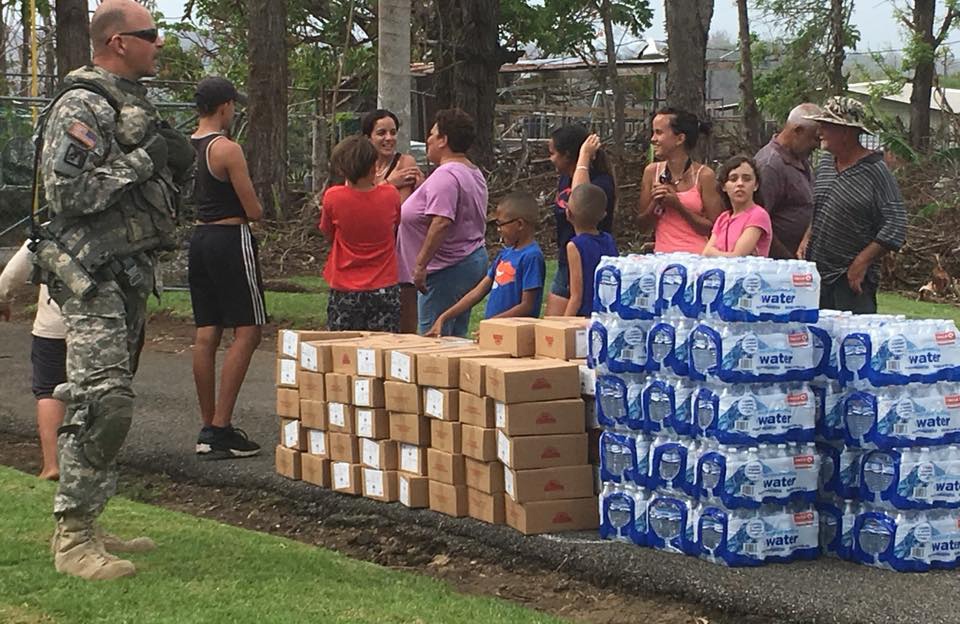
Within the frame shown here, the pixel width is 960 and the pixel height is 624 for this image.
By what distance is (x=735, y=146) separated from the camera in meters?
26.2

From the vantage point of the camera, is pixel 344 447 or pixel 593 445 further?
pixel 344 447

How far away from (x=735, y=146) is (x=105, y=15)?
21606 mm

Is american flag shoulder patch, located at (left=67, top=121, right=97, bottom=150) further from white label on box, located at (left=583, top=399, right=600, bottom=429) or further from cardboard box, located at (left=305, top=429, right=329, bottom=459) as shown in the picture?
cardboard box, located at (left=305, top=429, right=329, bottom=459)

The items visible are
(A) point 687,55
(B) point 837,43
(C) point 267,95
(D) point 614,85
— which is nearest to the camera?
(A) point 687,55

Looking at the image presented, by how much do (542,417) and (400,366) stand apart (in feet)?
3.19

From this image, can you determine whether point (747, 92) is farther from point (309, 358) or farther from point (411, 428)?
point (411, 428)

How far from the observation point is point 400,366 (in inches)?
283

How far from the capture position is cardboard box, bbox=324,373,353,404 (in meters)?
7.51

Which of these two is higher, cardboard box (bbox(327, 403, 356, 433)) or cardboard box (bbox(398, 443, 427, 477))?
cardboard box (bbox(327, 403, 356, 433))

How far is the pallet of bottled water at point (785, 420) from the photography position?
5.83 meters

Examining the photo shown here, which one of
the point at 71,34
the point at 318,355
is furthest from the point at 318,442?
the point at 71,34

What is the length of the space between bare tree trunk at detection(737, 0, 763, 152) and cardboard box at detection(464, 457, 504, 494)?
20.5 metres

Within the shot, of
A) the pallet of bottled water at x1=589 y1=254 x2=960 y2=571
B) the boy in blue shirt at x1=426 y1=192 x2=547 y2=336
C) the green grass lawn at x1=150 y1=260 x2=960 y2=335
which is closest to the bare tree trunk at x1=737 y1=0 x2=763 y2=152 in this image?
the green grass lawn at x1=150 y1=260 x2=960 y2=335

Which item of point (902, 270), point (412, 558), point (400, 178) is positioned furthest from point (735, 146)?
point (412, 558)
